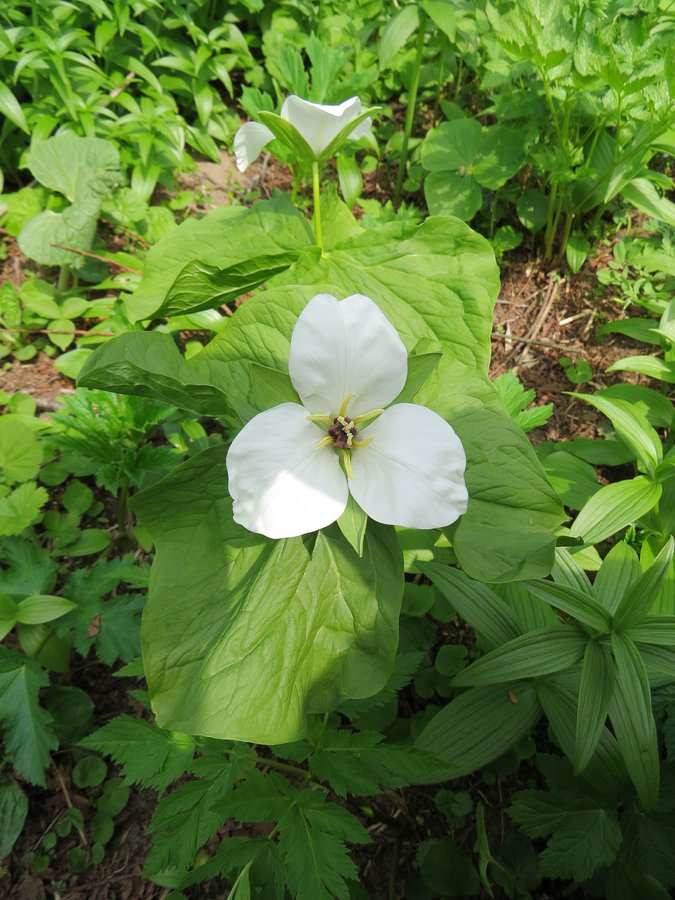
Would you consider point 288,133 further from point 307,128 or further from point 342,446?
point 342,446

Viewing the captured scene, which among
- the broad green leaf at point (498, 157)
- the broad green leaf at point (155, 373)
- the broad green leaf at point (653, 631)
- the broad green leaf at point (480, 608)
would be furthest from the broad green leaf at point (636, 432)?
the broad green leaf at point (498, 157)

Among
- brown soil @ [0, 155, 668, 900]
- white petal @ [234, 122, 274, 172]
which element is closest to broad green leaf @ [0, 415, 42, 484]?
brown soil @ [0, 155, 668, 900]

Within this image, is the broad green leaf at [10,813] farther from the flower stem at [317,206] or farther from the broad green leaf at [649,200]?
the broad green leaf at [649,200]

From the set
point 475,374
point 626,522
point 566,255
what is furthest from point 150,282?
point 566,255

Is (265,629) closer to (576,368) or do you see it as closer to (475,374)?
(475,374)

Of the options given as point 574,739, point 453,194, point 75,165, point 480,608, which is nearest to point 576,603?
point 480,608

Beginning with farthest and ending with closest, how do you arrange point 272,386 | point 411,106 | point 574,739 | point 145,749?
point 411,106, point 574,739, point 145,749, point 272,386
